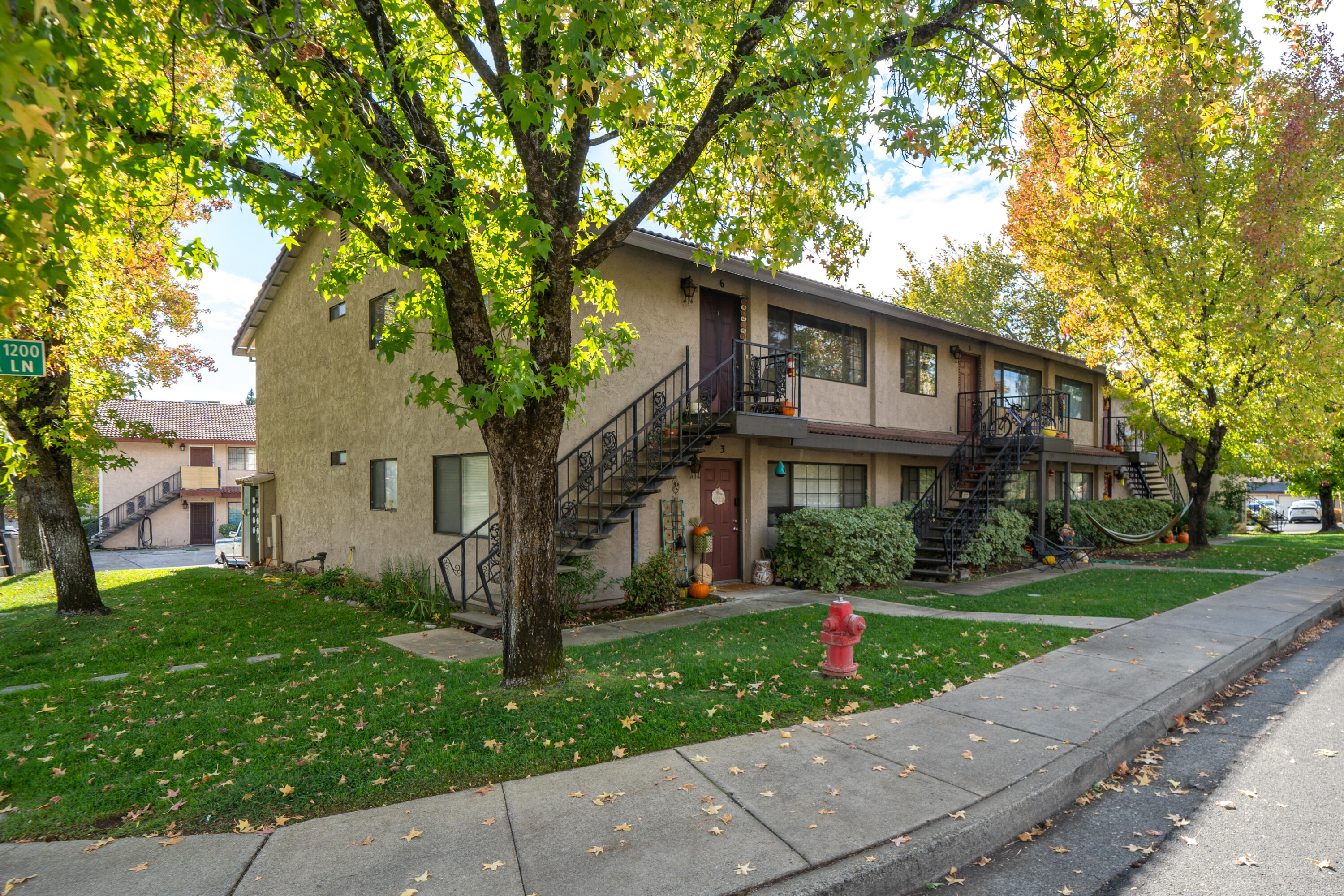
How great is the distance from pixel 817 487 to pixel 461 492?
7267mm

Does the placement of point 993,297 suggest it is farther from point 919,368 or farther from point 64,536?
point 64,536

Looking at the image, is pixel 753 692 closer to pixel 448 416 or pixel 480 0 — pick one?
pixel 480 0

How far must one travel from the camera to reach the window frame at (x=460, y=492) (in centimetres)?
1071

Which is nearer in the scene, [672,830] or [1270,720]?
[672,830]

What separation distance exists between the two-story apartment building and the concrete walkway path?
97.7ft

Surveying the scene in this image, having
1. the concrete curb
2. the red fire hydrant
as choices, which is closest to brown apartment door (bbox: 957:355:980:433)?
the concrete curb

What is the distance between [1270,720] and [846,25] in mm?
6599

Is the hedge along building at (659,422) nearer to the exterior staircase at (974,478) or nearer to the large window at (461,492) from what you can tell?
the large window at (461,492)

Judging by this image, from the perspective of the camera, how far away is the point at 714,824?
3.75 meters

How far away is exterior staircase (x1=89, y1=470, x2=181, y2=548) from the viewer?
33406 mm

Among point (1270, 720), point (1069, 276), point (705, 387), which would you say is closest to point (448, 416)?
point (705, 387)

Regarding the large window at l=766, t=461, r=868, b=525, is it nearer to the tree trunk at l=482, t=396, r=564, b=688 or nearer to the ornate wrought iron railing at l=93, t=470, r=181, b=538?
the tree trunk at l=482, t=396, r=564, b=688

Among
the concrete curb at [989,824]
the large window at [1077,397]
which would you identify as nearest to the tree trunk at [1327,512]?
the large window at [1077,397]

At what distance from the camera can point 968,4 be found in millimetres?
5996
